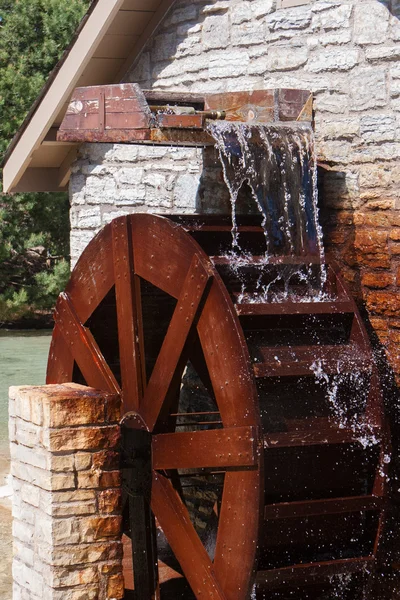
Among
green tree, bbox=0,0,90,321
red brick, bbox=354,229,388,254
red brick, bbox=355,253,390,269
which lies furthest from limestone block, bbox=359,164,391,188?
green tree, bbox=0,0,90,321

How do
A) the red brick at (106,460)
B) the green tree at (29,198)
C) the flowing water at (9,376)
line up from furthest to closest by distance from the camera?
the green tree at (29,198)
the flowing water at (9,376)
the red brick at (106,460)

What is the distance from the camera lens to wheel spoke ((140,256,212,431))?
15.0 ft

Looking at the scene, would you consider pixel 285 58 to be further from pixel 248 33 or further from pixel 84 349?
pixel 84 349

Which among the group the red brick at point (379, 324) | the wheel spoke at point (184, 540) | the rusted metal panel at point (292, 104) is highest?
the rusted metal panel at point (292, 104)

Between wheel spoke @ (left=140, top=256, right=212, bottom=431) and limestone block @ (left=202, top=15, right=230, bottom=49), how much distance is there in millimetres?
1798

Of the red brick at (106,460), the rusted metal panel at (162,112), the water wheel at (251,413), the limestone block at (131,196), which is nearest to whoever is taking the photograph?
the water wheel at (251,413)

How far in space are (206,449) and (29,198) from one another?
1109 centimetres

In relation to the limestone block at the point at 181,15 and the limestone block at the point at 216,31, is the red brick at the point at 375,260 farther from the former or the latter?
the limestone block at the point at 181,15

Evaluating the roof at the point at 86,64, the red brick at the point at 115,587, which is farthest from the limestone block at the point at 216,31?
the red brick at the point at 115,587

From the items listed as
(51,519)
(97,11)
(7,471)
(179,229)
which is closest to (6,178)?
(97,11)

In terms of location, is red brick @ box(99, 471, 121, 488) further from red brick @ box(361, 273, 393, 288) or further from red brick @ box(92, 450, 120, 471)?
red brick @ box(361, 273, 393, 288)

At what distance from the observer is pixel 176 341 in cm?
468

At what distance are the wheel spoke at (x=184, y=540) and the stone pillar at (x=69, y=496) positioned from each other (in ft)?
0.79

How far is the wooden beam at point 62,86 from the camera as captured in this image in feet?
19.7
